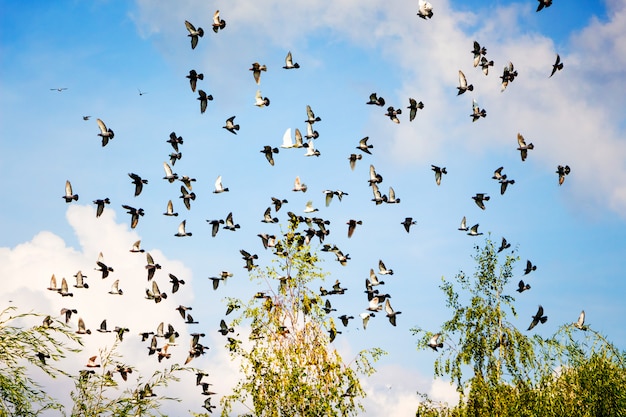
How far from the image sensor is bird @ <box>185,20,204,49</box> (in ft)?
62.6

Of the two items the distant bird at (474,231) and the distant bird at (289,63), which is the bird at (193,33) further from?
the distant bird at (474,231)

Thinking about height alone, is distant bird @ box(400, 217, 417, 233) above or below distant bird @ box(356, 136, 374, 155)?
below

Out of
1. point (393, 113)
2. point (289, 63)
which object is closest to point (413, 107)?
point (393, 113)

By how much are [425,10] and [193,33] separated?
6765 mm

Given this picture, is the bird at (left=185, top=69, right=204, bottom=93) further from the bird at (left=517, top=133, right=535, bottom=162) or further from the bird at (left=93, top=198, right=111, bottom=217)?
the bird at (left=517, top=133, right=535, bottom=162)

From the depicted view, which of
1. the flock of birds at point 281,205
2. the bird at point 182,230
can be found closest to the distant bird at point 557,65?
the flock of birds at point 281,205

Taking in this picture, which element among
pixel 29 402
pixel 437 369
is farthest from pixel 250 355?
pixel 29 402

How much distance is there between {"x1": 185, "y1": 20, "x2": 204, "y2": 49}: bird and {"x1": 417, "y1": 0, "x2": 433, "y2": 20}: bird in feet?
20.8

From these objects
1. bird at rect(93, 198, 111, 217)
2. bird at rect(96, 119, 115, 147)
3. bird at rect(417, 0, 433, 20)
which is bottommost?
bird at rect(93, 198, 111, 217)

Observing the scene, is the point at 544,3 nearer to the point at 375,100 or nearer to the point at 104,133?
the point at 375,100

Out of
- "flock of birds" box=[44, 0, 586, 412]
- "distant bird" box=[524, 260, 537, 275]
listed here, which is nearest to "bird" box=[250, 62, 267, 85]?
"flock of birds" box=[44, 0, 586, 412]

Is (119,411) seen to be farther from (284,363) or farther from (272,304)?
(272,304)

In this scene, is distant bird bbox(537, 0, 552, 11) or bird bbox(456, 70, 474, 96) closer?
distant bird bbox(537, 0, 552, 11)

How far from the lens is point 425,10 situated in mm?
19125
